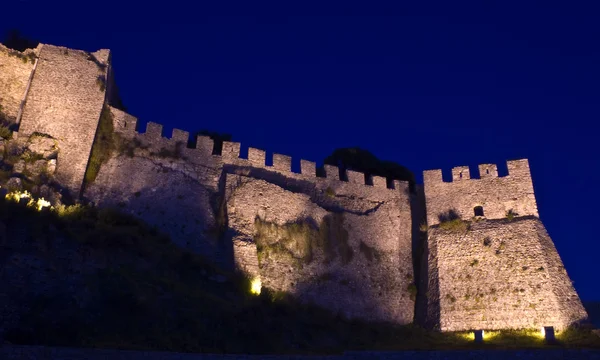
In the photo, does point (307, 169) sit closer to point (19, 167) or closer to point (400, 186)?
point (400, 186)

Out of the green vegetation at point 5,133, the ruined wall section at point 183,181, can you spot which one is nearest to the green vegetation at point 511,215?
the ruined wall section at point 183,181

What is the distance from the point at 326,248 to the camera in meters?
28.8

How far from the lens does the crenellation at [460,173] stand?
3108 centimetres

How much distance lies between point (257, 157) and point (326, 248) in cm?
585

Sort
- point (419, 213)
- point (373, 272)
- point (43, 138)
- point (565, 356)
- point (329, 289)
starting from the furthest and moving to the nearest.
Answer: point (419, 213)
point (373, 272)
point (329, 289)
point (43, 138)
point (565, 356)

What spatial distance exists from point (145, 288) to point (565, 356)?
1346 cm

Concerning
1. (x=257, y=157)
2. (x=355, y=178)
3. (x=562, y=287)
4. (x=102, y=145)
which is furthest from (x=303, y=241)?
(x=562, y=287)

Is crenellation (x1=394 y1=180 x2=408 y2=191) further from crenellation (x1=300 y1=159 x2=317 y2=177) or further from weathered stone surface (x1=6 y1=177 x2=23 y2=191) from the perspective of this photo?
weathered stone surface (x1=6 y1=177 x2=23 y2=191)

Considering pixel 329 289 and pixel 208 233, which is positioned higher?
pixel 208 233

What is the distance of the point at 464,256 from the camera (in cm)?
2861

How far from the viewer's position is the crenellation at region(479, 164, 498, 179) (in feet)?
100

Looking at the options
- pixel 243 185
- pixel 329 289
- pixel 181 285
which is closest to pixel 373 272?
pixel 329 289

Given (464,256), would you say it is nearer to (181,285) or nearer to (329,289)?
(329,289)

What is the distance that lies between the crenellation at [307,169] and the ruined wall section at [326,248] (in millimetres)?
1501
